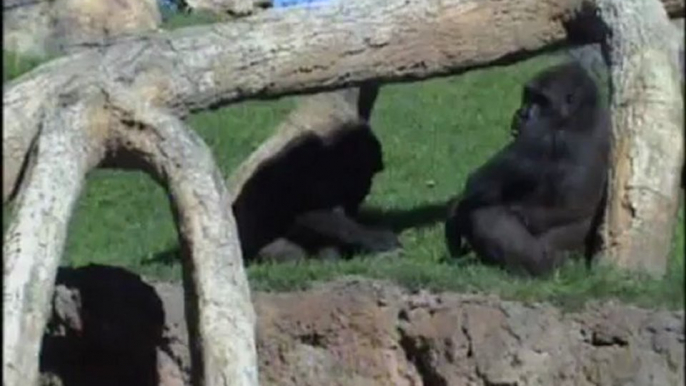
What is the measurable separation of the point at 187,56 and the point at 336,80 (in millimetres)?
766

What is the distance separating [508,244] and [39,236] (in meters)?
2.36

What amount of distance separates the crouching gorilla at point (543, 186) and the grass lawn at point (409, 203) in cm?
23

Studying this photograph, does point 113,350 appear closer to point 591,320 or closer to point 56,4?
point 591,320

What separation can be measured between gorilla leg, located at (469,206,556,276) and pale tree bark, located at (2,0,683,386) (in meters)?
0.59

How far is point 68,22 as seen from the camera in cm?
1415

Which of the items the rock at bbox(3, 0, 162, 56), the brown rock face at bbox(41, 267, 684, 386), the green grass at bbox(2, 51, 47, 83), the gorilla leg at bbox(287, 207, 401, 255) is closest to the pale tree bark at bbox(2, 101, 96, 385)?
the brown rock face at bbox(41, 267, 684, 386)

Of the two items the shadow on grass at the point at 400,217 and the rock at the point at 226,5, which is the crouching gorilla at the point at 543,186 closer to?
the shadow on grass at the point at 400,217

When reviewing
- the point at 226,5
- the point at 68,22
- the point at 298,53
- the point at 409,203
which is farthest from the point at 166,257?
the point at 226,5

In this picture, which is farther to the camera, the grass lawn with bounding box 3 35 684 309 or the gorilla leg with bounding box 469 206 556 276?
the gorilla leg with bounding box 469 206 556 276

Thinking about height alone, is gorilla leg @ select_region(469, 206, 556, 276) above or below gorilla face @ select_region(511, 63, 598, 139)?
below

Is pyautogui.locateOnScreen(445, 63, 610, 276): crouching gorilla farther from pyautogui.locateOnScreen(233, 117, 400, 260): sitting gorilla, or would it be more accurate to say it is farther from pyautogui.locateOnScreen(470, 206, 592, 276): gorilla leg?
pyautogui.locateOnScreen(233, 117, 400, 260): sitting gorilla

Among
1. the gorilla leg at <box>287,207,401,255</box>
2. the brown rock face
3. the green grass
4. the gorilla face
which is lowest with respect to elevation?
the brown rock face

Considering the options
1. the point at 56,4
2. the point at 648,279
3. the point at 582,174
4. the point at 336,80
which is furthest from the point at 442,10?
the point at 56,4

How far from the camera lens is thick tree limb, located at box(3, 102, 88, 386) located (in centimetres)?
492
